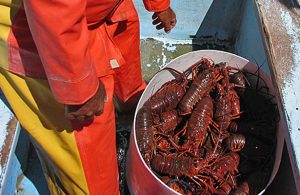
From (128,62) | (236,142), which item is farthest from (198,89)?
(128,62)

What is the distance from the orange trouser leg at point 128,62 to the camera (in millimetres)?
2117

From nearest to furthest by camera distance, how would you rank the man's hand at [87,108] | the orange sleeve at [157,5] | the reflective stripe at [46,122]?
the man's hand at [87,108]
the reflective stripe at [46,122]
the orange sleeve at [157,5]

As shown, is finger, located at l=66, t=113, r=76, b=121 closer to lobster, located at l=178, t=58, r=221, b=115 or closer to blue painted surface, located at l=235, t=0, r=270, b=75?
lobster, located at l=178, t=58, r=221, b=115

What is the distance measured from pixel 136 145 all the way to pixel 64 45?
0.70 m

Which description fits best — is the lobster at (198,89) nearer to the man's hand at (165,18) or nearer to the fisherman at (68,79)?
the man's hand at (165,18)

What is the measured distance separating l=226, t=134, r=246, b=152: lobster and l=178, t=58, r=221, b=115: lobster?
Answer: 263 mm

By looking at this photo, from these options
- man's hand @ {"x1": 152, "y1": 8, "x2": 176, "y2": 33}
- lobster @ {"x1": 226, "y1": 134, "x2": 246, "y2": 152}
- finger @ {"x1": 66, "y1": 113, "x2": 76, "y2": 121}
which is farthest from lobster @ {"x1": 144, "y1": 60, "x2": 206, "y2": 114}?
finger @ {"x1": 66, "y1": 113, "x2": 76, "y2": 121}

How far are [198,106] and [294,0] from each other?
2.23ft

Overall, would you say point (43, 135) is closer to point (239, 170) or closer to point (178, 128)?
point (178, 128)

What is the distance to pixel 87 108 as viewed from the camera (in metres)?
1.53

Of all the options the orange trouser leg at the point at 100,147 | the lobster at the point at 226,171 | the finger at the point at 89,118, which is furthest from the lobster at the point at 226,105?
the finger at the point at 89,118

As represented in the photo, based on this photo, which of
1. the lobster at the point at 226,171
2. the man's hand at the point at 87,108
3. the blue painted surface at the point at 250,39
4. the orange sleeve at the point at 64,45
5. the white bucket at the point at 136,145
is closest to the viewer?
the orange sleeve at the point at 64,45

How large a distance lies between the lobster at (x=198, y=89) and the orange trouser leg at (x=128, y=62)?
0.38 metres

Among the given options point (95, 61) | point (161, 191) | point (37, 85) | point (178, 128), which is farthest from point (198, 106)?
point (37, 85)
